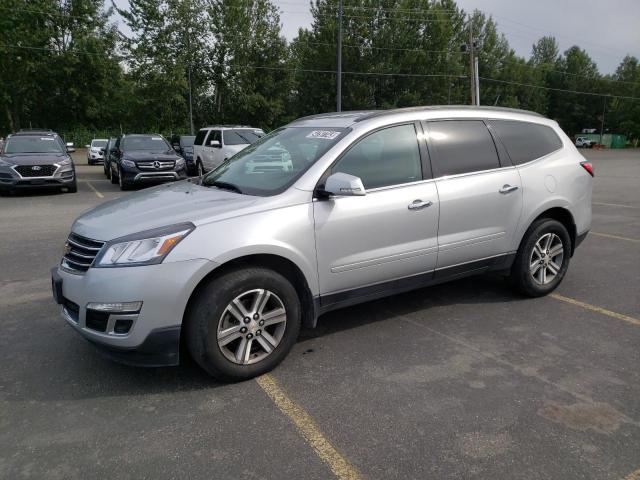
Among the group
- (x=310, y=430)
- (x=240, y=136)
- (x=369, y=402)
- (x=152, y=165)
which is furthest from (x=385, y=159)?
(x=240, y=136)

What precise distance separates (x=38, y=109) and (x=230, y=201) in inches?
2182

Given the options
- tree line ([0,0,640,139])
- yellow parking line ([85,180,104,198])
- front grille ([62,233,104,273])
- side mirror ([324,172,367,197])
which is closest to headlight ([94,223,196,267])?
front grille ([62,233,104,273])

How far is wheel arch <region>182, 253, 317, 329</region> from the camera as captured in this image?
3.24 meters

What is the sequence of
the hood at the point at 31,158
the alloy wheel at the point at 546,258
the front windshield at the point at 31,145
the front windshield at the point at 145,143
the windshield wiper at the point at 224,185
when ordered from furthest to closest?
1. the front windshield at the point at 145,143
2. the front windshield at the point at 31,145
3. the hood at the point at 31,158
4. the alloy wheel at the point at 546,258
5. the windshield wiper at the point at 224,185

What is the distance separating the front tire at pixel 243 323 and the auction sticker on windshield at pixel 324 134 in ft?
3.97

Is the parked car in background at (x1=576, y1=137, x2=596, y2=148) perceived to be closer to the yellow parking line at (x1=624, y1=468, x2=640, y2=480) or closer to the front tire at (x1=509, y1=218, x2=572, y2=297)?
the front tire at (x1=509, y1=218, x2=572, y2=297)

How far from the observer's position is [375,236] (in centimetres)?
382

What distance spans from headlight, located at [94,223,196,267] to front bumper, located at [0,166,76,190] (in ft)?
38.7

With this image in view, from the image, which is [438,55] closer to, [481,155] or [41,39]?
[41,39]

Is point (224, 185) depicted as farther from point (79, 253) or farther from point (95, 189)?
point (95, 189)

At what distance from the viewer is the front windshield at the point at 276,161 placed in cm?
381

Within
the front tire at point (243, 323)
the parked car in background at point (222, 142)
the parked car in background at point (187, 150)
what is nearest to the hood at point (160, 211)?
the front tire at point (243, 323)

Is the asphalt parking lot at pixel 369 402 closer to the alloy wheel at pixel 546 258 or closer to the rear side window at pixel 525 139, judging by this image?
the alloy wheel at pixel 546 258

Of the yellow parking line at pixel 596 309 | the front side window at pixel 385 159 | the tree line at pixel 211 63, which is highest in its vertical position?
the tree line at pixel 211 63
